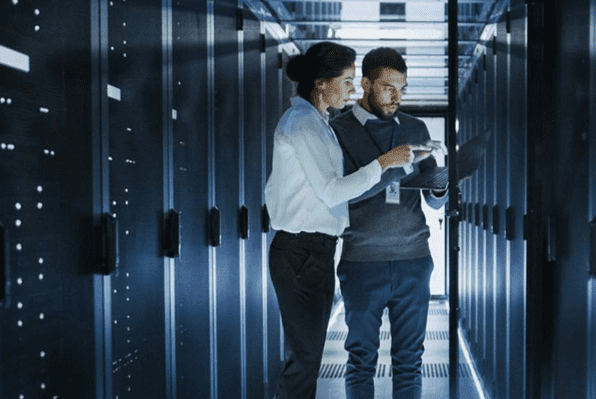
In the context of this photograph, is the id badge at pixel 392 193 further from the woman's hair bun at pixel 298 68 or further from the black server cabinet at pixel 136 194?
the black server cabinet at pixel 136 194

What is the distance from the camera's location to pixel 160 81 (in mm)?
2398

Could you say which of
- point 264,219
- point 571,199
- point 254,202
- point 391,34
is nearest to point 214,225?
point 254,202

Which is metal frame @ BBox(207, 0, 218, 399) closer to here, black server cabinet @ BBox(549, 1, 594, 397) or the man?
the man

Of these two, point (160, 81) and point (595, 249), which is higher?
point (160, 81)

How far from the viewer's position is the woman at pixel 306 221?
2525 millimetres

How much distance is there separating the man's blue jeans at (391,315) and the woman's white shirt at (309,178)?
297 mm

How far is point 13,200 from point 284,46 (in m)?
3.87

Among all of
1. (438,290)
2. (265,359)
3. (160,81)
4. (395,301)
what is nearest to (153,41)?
(160,81)

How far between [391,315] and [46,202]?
173 centimetres

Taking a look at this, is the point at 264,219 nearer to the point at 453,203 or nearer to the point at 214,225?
the point at 214,225

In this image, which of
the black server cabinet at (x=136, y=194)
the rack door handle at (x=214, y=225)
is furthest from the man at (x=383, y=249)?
the black server cabinet at (x=136, y=194)

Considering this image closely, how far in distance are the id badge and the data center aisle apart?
219 centimetres

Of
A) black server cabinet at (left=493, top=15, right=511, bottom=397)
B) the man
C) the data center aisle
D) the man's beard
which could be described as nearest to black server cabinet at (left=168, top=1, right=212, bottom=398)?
the man

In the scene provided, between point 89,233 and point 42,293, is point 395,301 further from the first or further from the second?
point 42,293
